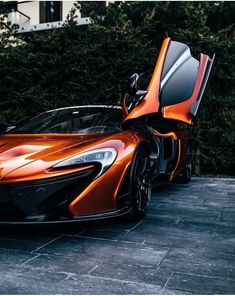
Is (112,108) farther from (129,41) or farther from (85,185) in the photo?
(129,41)

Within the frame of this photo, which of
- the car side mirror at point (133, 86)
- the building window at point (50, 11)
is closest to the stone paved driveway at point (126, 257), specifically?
the car side mirror at point (133, 86)

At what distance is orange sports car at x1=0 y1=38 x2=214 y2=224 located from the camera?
124 inches

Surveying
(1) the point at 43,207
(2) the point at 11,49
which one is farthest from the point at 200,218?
Answer: (2) the point at 11,49

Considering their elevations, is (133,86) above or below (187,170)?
above

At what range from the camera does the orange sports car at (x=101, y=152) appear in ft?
10.4

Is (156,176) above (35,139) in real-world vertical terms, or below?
below

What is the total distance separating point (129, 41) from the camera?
812cm

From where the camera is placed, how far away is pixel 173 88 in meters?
4.46

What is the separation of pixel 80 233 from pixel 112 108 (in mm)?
1871

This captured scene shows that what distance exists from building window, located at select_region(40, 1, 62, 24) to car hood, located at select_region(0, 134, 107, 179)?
13250 millimetres

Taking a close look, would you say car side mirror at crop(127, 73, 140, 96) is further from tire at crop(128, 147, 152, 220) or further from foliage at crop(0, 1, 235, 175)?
foliage at crop(0, 1, 235, 175)

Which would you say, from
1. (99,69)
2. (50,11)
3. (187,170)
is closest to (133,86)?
(187,170)

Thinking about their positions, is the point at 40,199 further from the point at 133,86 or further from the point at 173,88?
the point at 173,88

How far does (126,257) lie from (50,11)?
50.0 feet
